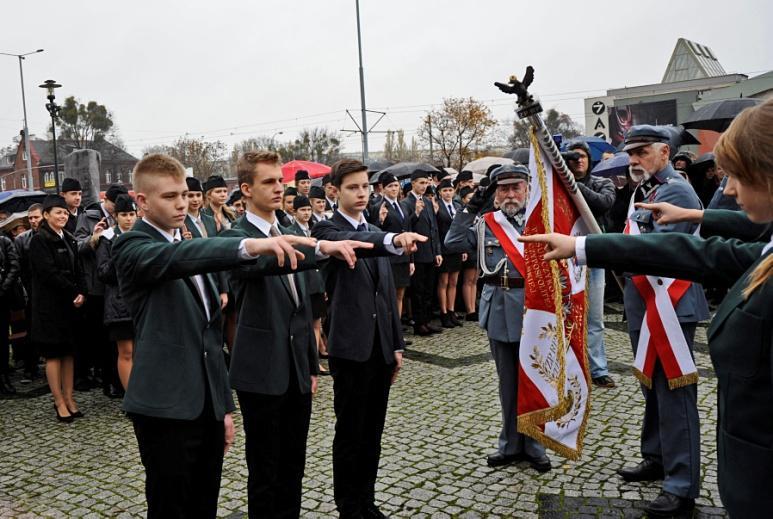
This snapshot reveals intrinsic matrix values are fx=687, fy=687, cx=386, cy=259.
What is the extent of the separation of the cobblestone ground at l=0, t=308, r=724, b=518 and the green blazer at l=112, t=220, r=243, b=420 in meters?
1.69

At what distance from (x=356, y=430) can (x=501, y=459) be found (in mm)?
1411

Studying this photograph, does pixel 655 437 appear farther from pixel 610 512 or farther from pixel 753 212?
pixel 753 212

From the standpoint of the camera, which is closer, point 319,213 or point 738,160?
point 738,160

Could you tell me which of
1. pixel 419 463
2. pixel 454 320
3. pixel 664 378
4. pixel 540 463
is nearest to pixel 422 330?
pixel 454 320

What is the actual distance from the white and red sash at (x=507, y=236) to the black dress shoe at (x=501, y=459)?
1357mm

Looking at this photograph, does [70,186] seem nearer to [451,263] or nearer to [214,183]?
[214,183]

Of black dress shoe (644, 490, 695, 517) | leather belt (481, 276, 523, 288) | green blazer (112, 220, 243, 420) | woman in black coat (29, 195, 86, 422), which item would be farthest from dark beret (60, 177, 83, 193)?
black dress shoe (644, 490, 695, 517)

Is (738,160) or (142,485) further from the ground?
(738,160)

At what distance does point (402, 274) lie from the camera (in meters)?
9.99

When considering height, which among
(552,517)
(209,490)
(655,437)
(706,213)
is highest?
(706,213)

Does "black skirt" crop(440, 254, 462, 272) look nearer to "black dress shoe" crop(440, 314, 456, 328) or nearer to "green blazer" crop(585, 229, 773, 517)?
"black dress shoe" crop(440, 314, 456, 328)

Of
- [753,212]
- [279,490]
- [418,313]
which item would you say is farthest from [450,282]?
[753,212]

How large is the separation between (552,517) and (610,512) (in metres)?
0.37

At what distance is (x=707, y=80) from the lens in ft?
169
